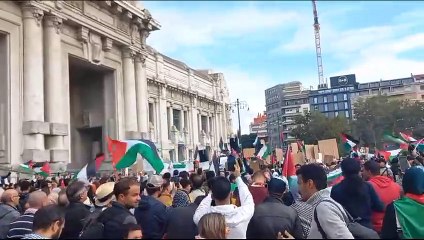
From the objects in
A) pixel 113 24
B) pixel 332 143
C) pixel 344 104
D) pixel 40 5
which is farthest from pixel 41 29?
pixel 344 104

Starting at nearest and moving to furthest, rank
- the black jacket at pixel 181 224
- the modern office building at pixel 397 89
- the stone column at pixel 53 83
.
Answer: the black jacket at pixel 181 224 < the stone column at pixel 53 83 < the modern office building at pixel 397 89

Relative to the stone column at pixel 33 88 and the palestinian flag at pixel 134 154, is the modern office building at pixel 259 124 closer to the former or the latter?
the stone column at pixel 33 88

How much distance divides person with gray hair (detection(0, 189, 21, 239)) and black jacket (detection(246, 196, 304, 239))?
365cm

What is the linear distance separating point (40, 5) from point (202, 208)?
1951 cm

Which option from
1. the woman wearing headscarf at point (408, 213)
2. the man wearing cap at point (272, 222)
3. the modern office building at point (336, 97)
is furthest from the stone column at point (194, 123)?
→ the modern office building at point (336, 97)

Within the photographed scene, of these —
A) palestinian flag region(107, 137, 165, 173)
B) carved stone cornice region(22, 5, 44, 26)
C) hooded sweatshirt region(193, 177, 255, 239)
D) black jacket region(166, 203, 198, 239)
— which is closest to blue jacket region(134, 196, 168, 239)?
black jacket region(166, 203, 198, 239)

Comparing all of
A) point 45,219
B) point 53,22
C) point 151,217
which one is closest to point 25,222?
point 45,219

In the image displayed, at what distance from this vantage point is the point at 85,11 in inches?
1020

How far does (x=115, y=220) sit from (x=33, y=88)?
17.9 metres

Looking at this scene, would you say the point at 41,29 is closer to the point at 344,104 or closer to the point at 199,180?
the point at 199,180

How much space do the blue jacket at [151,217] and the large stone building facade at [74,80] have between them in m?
16.1

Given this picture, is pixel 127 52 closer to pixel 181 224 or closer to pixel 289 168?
Result: pixel 289 168

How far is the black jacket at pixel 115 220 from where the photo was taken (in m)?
4.70

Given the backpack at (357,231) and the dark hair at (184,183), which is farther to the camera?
the dark hair at (184,183)
